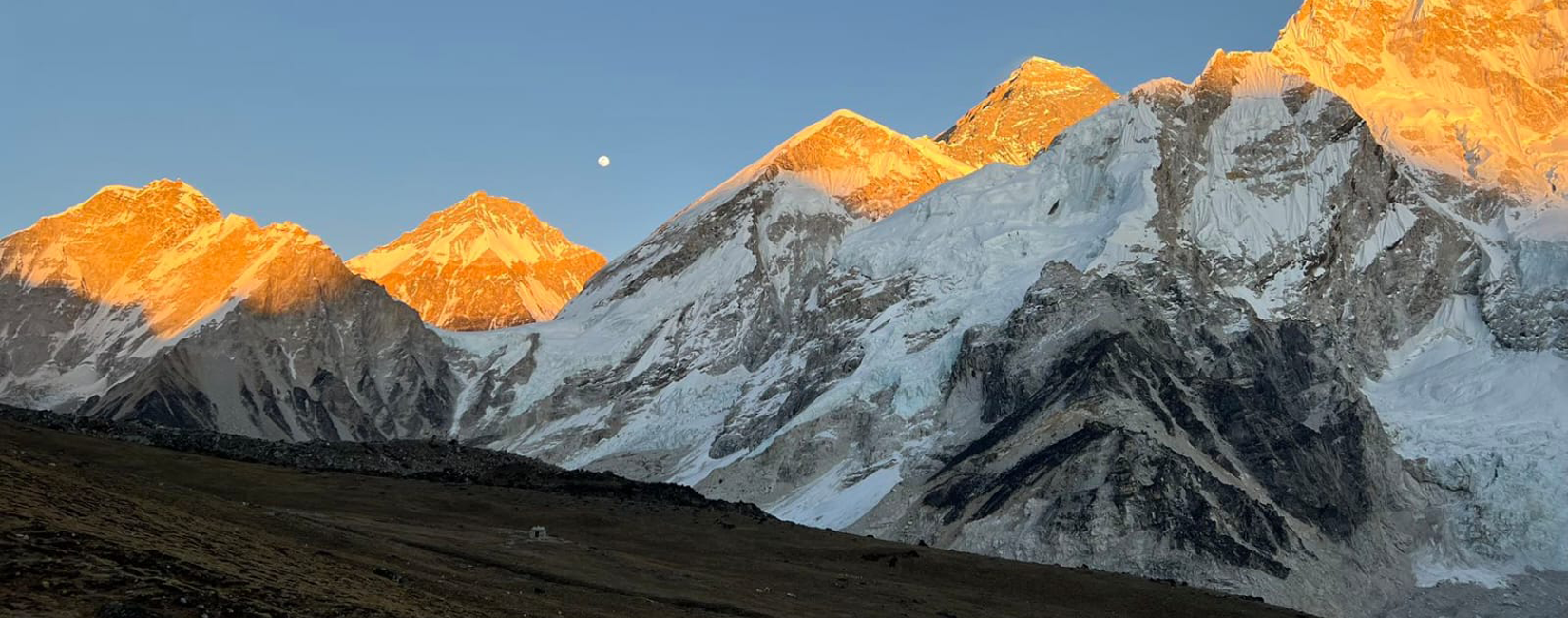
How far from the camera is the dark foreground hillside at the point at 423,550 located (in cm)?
4475

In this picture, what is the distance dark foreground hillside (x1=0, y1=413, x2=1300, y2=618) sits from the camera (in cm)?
4475

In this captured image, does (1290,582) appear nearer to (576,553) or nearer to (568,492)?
(568,492)

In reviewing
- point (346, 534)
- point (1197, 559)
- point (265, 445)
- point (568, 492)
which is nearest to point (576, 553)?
point (346, 534)

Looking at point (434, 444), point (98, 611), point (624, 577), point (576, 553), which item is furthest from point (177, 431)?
point (98, 611)

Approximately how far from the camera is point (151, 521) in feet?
171

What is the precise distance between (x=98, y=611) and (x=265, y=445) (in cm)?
7905

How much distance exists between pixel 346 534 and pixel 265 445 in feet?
156

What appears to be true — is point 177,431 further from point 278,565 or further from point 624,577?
point 278,565

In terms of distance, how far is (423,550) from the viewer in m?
75.1

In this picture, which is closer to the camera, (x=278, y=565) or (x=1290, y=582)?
(x=278, y=565)

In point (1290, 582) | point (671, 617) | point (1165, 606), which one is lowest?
point (1290, 582)

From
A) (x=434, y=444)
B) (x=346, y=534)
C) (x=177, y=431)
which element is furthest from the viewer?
(x=434, y=444)

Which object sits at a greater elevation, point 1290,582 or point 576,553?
point 576,553

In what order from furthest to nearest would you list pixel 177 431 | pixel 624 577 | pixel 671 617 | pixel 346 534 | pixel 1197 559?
pixel 1197 559 < pixel 177 431 < pixel 624 577 < pixel 346 534 < pixel 671 617
